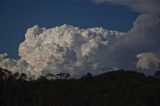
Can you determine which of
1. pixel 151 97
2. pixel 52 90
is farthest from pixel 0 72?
pixel 151 97

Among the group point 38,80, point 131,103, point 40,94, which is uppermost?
point 38,80

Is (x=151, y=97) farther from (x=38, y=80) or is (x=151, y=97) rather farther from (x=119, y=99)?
(x=38, y=80)

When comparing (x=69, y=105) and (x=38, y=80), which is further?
(x=38, y=80)

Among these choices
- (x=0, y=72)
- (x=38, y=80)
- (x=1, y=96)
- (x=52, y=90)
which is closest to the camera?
(x=1, y=96)

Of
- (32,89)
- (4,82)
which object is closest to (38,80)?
(32,89)

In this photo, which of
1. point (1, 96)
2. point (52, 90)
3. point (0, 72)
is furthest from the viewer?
point (52, 90)

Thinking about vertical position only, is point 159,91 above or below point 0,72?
below

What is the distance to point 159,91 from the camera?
178875mm

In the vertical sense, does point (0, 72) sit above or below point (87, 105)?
above

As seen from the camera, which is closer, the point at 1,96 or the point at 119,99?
the point at 1,96

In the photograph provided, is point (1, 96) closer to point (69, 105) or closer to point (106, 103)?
point (69, 105)

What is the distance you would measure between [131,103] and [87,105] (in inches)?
802

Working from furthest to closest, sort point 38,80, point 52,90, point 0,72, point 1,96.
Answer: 1. point 38,80
2. point 52,90
3. point 0,72
4. point 1,96

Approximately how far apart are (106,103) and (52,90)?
1037 inches
